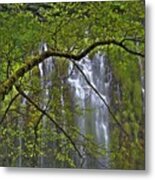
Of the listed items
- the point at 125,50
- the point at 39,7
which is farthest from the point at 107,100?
the point at 39,7

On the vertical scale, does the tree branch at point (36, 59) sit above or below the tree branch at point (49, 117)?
above

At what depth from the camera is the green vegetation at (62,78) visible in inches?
74.4

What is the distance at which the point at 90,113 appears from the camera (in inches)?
75.2

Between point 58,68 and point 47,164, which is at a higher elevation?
point 58,68

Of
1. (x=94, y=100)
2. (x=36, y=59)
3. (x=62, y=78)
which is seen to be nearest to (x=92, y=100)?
(x=94, y=100)

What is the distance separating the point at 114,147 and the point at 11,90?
503 mm

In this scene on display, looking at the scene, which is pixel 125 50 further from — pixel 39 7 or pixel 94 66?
pixel 39 7

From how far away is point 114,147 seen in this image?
190 centimetres

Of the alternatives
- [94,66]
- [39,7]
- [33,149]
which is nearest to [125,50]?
[94,66]

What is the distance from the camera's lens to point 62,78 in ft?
6.36

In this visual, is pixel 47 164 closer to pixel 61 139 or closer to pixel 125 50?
pixel 61 139

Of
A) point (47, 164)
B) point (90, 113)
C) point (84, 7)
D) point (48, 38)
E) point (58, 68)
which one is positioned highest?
Result: point (84, 7)

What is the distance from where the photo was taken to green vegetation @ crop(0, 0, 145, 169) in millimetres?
1891

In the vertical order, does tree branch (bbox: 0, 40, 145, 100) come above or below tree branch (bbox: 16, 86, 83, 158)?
above
